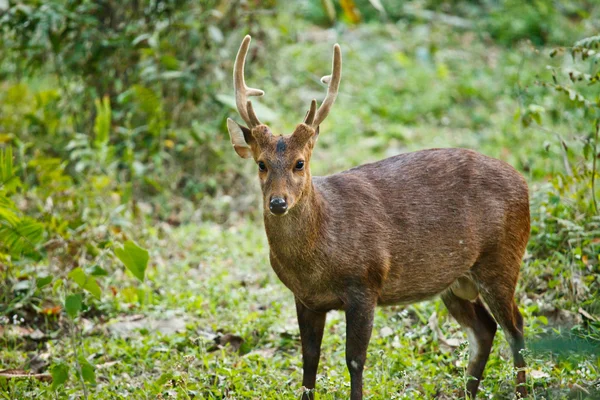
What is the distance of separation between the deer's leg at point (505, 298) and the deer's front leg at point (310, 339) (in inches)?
42.7

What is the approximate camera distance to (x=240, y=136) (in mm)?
5012

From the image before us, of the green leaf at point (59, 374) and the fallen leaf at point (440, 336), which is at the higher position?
the green leaf at point (59, 374)

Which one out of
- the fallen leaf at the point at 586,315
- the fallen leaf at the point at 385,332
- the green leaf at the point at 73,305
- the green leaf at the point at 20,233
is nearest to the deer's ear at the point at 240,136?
the green leaf at the point at 73,305

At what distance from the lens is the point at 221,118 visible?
8.91m

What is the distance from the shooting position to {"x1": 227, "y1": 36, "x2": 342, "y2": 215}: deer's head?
4633 millimetres

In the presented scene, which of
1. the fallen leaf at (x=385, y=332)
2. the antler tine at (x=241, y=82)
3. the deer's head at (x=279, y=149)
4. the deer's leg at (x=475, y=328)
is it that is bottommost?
the fallen leaf at (x=385, y=332)

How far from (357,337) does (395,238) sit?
0.69 metres

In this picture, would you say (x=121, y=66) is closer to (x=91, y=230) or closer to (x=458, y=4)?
(x=91, y=230)

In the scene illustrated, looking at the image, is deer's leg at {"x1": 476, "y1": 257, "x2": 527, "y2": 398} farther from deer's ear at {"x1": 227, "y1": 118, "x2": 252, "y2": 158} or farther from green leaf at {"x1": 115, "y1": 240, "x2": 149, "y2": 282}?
green leaf at {"x1": 115, "y1": 240, "x2": 149, "y2": 282}

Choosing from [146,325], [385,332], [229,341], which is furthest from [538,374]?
[146,325]

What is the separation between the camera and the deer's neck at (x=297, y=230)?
4766 millimetres

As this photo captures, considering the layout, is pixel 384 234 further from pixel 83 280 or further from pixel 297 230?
pixel 83 280

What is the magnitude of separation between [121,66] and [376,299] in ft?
17.1

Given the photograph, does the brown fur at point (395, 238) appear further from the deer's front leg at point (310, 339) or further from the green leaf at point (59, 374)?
the green leaf at point (59, 374)
